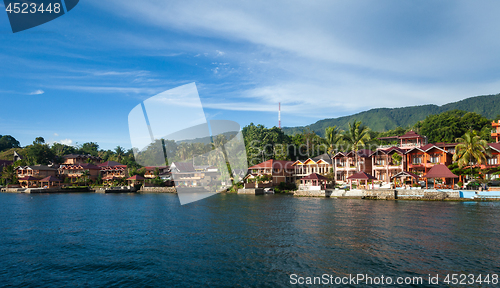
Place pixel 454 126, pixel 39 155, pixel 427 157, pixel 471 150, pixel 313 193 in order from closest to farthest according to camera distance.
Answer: pixel 471 150, pixel 427 157, pixel 313 193, pixel 454 126, pixel 39 155

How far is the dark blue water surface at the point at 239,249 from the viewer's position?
13.0 m

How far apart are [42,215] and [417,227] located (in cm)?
3439

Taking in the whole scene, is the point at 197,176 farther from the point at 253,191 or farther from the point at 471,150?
the point at 471,150

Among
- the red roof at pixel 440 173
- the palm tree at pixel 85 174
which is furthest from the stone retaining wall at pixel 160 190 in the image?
the red roof at pixel 440 173

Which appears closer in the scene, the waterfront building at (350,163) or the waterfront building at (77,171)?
the waterfront building at (350,163)

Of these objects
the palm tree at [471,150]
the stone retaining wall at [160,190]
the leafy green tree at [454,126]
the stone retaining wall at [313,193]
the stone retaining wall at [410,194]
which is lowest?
the stone retaining wall at [160,190]

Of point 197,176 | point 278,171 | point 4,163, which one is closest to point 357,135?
point 278,171

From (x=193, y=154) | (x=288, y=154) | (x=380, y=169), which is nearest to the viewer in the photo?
(x=380, y=169)

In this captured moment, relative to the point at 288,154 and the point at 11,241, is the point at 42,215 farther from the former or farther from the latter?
the point at 288,154

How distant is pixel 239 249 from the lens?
16516 mm

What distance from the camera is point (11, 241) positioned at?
19.0 metres

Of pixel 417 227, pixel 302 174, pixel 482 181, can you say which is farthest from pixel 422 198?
pixel 302 174

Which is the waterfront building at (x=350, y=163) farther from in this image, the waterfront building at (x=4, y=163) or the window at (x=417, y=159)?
the waterfront building at (x=4, y=163)

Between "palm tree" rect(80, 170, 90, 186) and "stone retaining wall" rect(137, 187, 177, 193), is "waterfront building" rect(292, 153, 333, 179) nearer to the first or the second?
"stone retaining wall" rect(137, 187, 177, 193)
